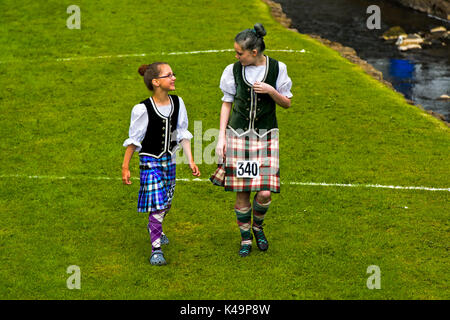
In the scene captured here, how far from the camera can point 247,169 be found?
941cm

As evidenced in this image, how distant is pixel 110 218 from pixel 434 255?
14.9 feet

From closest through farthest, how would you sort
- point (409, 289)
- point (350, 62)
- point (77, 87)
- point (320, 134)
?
point (409, 289)
point (320, 134)
point (77, 87)
point (350, 62)

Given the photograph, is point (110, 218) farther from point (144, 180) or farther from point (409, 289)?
point (409, 289)

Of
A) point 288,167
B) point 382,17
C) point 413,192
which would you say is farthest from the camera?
point 382,17

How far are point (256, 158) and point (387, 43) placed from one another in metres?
18.0

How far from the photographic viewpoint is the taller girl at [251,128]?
9.26 metres

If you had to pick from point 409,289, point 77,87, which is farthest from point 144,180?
point 77,87

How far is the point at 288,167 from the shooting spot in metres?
13.2

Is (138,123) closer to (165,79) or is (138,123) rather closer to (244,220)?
(165,79)

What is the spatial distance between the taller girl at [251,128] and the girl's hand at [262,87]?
11 centimetres

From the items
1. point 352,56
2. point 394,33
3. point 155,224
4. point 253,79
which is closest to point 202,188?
point 155,224

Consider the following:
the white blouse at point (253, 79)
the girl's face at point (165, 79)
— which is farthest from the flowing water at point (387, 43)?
the girl's face at point (165, 79)

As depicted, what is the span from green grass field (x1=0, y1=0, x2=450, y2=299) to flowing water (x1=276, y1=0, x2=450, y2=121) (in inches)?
98.5

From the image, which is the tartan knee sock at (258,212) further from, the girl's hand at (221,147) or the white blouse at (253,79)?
the white blouse at (253,79)
